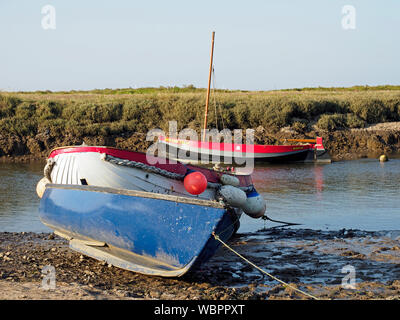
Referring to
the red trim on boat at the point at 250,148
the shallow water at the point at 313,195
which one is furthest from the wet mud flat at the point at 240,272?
the red trim on boat at the point at 250,148

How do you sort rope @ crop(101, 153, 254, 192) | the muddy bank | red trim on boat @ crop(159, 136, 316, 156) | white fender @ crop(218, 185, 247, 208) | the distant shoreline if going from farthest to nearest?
the distant shoreline
the muddy bank
red trim on boat @ crop(159, 136, 316, 156)
white fender @ crop(218, 185, 247, 208)
rope @ crop(101, 153, 254, 192)

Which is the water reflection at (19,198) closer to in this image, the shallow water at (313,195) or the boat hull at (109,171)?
the shallow water at (313,195)

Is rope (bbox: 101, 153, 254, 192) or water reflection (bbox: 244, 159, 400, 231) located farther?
water reflection (bbox: 244, 159, 400, 231)

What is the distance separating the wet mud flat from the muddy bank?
58.5ft

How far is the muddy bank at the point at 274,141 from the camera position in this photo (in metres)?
27.7

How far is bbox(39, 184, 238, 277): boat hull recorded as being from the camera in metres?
7.36

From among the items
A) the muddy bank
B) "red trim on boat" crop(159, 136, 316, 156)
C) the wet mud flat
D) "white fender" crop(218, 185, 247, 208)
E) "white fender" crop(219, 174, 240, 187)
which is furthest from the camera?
the muddy bank

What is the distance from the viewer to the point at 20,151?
2770cm

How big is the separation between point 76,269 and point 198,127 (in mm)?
23593

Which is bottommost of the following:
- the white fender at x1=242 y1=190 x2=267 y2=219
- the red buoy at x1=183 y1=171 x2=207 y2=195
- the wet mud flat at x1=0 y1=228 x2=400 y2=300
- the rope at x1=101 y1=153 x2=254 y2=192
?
the wet mud flat at x1=0 y1=228 x2=400 y2=300

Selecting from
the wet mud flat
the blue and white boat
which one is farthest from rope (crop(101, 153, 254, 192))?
the wet mud flat

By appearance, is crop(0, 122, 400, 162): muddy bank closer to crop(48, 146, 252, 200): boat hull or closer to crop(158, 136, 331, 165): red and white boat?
crop(158, 136, 331, 165): red and white boat

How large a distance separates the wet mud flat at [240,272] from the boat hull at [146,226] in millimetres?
307
